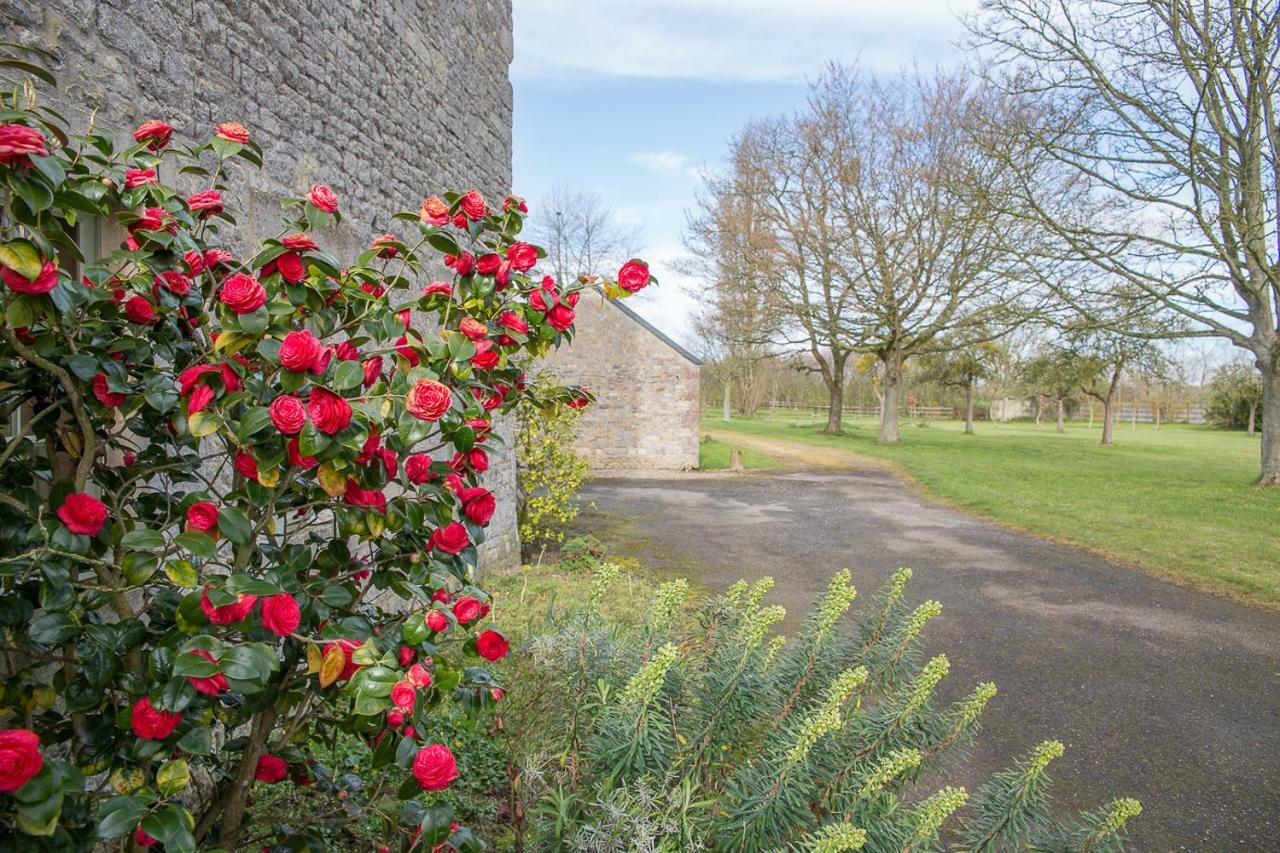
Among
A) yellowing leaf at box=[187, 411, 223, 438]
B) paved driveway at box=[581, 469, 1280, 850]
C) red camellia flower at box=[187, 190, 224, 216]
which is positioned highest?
red camellia flower at box=[187, 190, 224, 216]

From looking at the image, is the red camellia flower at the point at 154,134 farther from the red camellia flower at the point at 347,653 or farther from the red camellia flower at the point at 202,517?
the red camellia flower at the point at 347,653

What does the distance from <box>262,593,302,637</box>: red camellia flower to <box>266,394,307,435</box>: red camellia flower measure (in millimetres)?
376

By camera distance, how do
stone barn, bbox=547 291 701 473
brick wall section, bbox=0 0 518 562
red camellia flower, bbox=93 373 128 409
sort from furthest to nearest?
stone barn, bbox=547 291 701 473
brick wall section, bbox=0 0 518 562
red camellia flower, bbox=93 373 128 409

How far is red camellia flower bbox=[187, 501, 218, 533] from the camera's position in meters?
1.56

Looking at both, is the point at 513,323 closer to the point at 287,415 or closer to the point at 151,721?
the point at 287,415

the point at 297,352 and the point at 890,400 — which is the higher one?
the point at 890,400

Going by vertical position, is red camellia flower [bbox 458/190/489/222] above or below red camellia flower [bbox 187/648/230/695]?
Result: above

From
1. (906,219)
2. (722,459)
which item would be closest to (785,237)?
(906,219)

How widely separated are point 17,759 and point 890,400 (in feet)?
89.2

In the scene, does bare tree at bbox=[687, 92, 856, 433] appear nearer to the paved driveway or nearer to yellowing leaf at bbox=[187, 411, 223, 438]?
the paved driveway

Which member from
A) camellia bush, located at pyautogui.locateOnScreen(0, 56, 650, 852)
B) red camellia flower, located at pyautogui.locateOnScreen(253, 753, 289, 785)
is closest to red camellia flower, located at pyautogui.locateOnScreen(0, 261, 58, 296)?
camellia bush, located at pyautogui.locateOnScreen(0, 56, 650, 852)

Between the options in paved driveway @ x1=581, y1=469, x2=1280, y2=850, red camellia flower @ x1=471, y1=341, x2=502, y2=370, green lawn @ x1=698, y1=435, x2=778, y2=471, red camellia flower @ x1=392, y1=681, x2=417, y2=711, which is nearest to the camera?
red camellia flower @ x1=392, y1=681, x2=417, y2=711

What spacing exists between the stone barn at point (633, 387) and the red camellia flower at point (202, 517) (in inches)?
628

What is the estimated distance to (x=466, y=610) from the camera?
1818mm
